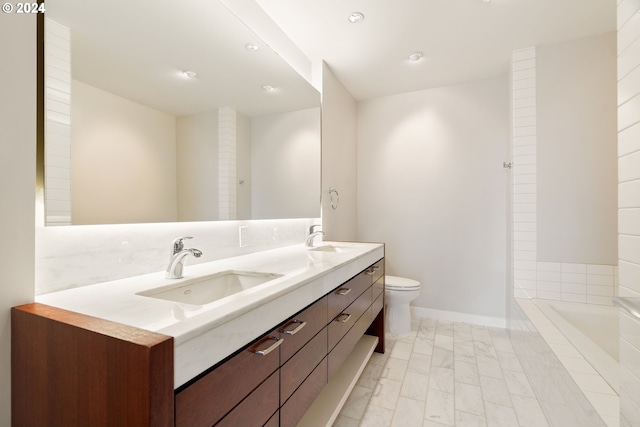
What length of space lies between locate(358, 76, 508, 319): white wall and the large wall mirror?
1.59 m

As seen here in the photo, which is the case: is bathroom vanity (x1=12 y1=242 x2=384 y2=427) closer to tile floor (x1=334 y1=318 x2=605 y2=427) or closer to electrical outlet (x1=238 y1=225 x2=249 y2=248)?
electrical outlet (x1=238 y1=225 x2=249 y2=248)

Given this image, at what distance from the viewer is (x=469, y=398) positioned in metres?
1.75

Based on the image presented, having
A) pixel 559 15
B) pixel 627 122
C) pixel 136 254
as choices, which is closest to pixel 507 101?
pixel 559 15

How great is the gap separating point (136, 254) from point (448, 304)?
→ 2917 mm

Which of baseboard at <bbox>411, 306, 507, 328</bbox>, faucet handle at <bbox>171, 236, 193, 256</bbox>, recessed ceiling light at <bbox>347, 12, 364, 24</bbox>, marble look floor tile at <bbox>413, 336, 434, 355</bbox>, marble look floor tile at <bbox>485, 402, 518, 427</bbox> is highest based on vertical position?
recessed ceiling light at <bbox>347, 12, 364, 24</bbox>

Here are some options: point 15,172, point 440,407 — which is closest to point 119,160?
point 15,172

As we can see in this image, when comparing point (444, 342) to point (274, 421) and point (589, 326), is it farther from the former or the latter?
point (274, 421)

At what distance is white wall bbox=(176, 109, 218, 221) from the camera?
134 centimetres

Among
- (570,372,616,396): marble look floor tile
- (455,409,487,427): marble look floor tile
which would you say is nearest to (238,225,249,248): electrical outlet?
(455,409,487,427): marble look floor tile

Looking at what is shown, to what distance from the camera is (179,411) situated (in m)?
0.61

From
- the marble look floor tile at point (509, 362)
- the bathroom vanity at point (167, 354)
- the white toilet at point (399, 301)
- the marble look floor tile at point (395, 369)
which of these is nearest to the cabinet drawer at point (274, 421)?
the bathroom vanity at point (167, 354)

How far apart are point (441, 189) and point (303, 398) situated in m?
2.57

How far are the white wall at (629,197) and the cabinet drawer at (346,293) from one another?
1044mm

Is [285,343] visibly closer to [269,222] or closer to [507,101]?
[269,222]
